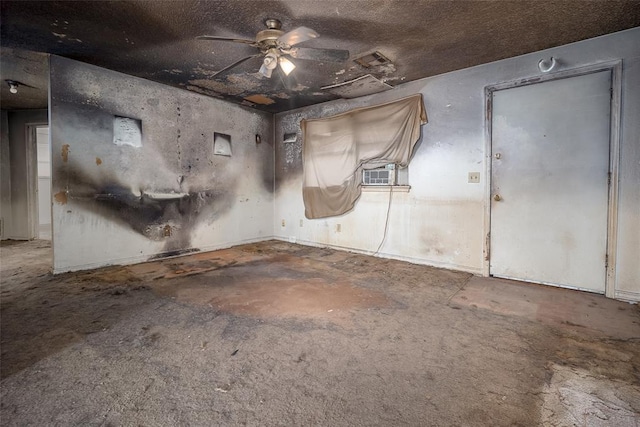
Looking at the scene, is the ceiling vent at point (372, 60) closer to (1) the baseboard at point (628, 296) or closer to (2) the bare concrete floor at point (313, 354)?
(2) the bare concrete floor at point (313, 354)

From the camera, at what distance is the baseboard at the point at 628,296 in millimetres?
2672

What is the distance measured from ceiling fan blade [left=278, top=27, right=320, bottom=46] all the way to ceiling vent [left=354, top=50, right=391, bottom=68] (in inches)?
39.2

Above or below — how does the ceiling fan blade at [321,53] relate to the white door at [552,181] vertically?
above

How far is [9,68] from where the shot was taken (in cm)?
358

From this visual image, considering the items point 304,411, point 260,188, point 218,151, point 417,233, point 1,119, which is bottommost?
point 304,411

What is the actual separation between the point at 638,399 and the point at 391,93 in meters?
3.91

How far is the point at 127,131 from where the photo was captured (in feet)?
12.6

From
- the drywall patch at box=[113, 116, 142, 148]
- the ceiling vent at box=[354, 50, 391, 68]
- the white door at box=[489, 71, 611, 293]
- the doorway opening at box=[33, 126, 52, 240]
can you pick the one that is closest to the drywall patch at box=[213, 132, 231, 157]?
the drywall patch at box=[113, 116, 142, 148]

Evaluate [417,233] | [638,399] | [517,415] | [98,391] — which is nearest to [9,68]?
[98,391]

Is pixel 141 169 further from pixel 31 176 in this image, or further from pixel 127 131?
pixel 31 176

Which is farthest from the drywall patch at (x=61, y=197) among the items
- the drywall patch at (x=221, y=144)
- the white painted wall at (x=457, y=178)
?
the white painted wall at (x=457, y=178)

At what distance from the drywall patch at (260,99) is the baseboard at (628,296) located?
4993 mm

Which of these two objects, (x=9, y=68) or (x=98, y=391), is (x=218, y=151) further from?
(x=98, y=391)

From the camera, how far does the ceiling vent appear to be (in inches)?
126
